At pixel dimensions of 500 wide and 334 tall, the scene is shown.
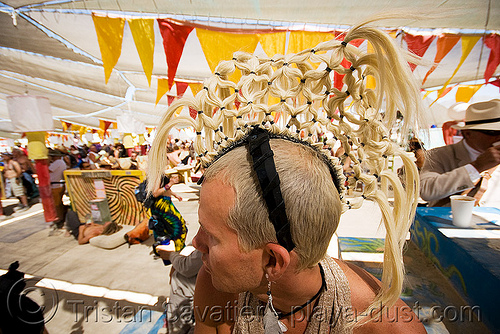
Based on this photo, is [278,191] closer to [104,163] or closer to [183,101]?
[183,101]

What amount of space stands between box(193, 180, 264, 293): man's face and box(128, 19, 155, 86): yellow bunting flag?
424 centimetres

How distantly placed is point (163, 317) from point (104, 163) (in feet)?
16.6

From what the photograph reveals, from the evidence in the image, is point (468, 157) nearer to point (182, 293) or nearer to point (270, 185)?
point (270, 185)

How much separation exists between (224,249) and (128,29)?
5463mm

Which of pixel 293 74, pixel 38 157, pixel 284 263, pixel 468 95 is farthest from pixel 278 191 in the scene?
pixel 468 95

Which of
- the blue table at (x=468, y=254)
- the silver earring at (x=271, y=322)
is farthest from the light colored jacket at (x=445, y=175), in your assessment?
the silver earring at (x=271, y=322)

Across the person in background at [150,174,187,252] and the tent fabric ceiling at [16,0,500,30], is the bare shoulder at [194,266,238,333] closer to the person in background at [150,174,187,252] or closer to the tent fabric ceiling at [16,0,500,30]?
the person in background at [150,174,187,252]

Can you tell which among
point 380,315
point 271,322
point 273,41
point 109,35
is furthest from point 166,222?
point 273,41

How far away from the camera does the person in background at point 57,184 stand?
5406mm

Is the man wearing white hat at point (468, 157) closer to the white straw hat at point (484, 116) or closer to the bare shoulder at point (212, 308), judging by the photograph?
the white straw hat at point (484, 116)

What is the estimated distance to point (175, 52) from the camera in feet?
13.5

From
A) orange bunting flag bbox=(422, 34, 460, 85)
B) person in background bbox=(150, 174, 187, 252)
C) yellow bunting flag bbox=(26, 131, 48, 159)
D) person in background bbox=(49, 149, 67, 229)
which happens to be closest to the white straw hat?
orange bunting flag bbox=(422, 34, 460, 85)

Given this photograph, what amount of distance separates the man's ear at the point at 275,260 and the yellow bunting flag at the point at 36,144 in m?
4.67

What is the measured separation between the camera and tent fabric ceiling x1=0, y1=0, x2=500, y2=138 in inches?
141
